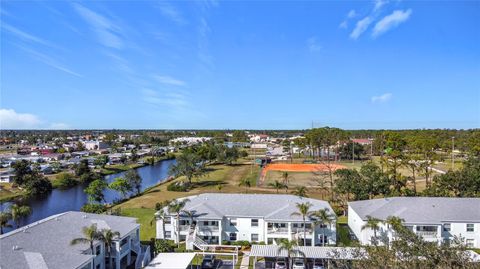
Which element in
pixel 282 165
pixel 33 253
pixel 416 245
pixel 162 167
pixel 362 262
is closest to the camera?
pixel 362 262

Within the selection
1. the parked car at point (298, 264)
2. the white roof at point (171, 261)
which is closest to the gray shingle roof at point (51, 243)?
the white roof at point (171, 261)

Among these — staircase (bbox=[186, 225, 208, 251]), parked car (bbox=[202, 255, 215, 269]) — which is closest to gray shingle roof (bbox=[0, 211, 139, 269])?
staircase (bbox=[186, 225, 208, 251])

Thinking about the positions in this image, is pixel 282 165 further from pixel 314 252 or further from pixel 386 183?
pixel 314 252

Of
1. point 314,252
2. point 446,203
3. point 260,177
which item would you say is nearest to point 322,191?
point 260,177

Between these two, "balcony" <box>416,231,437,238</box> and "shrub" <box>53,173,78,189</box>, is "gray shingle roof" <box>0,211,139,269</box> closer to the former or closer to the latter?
Result: "balcony" <box>416,231,437,238</box>

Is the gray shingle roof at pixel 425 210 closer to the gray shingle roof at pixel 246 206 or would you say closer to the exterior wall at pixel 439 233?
the exterior wall at pixel 439 233

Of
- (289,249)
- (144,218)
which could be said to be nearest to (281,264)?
(289,249)

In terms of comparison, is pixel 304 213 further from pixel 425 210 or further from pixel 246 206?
pixel 425 210
